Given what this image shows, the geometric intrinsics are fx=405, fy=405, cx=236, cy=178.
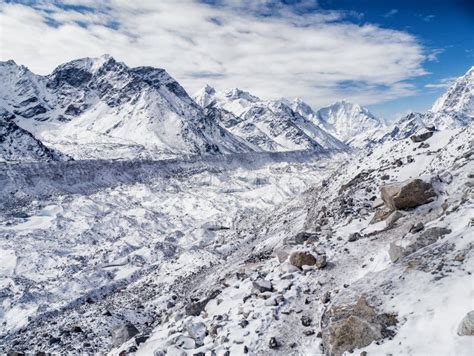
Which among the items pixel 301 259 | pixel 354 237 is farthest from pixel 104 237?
pixel 354 237

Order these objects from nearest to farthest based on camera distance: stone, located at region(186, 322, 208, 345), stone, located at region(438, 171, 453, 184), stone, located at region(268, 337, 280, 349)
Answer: stone, located at region(268, 337, 280, 349)
stone, located at region(186, 322, 208, 345)
stone, located at region(438, 171, 453, 184)

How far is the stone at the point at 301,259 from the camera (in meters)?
21.5

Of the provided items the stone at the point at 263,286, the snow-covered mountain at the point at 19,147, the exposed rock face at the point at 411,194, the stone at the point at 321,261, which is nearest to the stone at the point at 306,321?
the stone at the point at 263,286

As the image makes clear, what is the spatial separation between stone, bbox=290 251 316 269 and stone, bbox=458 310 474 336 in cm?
1002

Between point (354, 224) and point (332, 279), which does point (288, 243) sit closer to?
point (354, 224)

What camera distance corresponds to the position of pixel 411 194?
23.8 m

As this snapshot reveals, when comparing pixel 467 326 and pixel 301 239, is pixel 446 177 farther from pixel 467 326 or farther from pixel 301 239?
pixel 467 326

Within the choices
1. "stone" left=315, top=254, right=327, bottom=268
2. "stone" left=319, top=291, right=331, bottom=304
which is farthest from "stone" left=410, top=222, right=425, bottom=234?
"stone" left=319, top=291, right=331, bottom=304

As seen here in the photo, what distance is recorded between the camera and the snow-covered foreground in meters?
68.2

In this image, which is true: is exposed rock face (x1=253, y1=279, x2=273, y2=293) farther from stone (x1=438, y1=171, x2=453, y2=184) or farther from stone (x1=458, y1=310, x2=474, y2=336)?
stone (x1=438, y1=171, x2=453, y2=184)

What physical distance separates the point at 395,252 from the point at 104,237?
9823cm

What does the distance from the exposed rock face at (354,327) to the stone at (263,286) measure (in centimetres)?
554

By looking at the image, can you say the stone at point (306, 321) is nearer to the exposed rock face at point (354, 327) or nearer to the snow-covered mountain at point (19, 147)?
the exposed rock face at point (354, 327)

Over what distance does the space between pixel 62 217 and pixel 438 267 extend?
11774 centimetres
